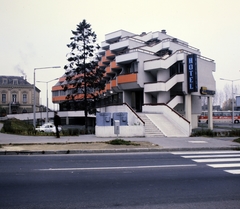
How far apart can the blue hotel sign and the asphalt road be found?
2399cm

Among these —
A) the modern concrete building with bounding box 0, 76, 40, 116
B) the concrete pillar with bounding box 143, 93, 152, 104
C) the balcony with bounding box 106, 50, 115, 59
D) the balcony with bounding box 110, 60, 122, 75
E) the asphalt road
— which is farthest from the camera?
the modern concrete building with bounding box 0, 76, 40, 116

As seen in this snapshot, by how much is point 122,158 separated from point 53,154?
3.24 meters

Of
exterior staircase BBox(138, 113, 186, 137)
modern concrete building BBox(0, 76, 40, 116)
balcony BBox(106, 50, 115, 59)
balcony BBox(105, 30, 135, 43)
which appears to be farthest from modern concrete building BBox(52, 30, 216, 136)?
modern concrete building BBox(0, 76, 40, 116)

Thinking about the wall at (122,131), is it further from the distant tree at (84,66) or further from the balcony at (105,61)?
the balcony at (105,61)

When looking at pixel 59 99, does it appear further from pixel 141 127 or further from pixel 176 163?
pixel 176 163

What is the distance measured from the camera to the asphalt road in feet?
18.4

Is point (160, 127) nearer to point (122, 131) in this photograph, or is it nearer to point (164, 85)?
point (122, 131)

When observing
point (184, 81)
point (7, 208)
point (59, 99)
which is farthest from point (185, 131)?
point (59, 99)

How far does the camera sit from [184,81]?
34.0 metres

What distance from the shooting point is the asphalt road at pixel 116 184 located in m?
5.59

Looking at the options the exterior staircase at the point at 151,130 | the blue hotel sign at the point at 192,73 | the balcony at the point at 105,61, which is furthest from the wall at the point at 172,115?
the balcony at the point at 105,61

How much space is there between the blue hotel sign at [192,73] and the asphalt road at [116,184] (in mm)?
23991

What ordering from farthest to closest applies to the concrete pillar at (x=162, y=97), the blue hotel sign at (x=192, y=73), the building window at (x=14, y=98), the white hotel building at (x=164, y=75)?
the building window at (x=14, y=98) → the concrete pillar at (x=162, y=97) → the white hotel building at (x=164, y=75) → the blue hotel sign at (x=192, y=73)

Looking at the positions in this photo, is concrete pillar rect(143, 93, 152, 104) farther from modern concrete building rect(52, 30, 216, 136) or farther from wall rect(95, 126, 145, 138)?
wall rect(95, 126, 145, 138)
